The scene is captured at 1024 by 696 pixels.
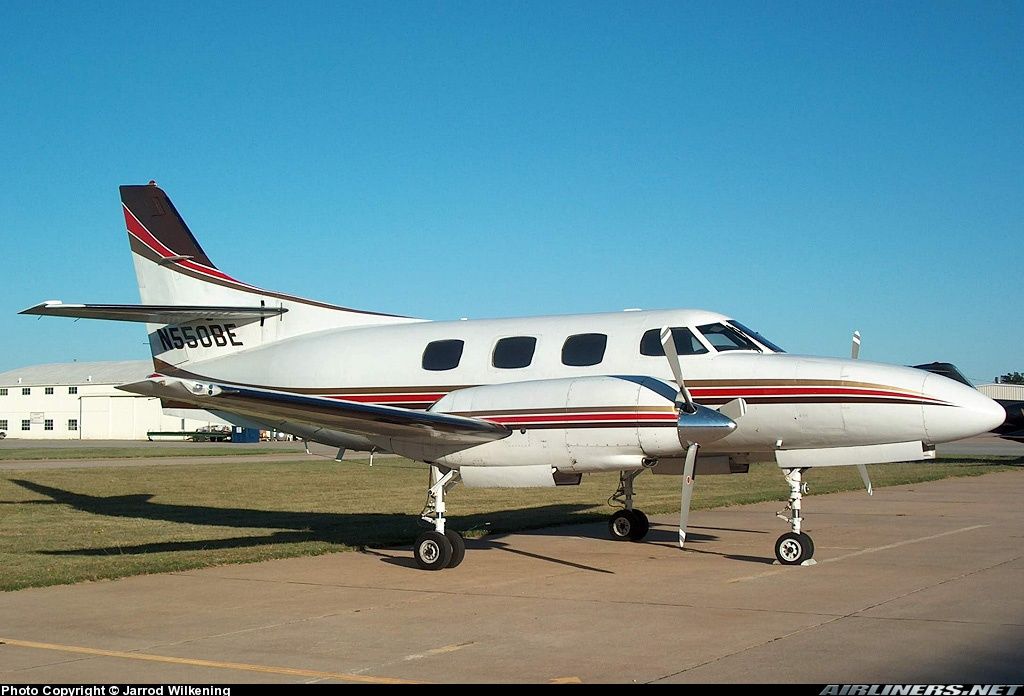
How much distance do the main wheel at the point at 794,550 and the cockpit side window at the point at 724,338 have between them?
8.11ft

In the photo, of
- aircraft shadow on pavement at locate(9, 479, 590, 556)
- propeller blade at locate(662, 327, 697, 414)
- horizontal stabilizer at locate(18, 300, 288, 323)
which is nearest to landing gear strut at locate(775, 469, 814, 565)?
propeller blade at locate(662, 327, 697, 414)

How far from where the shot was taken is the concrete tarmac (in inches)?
285

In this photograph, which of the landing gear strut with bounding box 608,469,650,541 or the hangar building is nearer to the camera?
the landing gear strut with bounding box 608,469,650,541

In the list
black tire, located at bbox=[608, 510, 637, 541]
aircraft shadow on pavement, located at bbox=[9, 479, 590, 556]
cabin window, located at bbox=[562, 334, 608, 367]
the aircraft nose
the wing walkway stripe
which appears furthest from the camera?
black tire, located at bbox=[608, 510, 637, 541]

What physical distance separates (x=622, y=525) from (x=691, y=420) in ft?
14.3

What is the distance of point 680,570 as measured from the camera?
12.4 meters

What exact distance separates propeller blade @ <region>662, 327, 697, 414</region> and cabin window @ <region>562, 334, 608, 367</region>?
148cm

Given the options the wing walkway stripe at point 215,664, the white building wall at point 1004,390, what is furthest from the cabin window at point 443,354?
the white building wall at point 1004,390

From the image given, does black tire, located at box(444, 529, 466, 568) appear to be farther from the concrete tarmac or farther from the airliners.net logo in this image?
the airliners.net logo

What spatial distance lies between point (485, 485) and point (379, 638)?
457 cm

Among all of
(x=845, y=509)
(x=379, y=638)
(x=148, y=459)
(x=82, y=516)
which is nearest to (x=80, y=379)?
(x=148, y=459)

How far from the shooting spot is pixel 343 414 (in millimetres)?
12281

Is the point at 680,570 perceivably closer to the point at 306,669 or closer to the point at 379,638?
the point at 379,638

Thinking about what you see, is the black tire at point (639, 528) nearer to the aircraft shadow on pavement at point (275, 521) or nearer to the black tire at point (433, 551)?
the aircraft shadow on pavement at point (275, 521)
